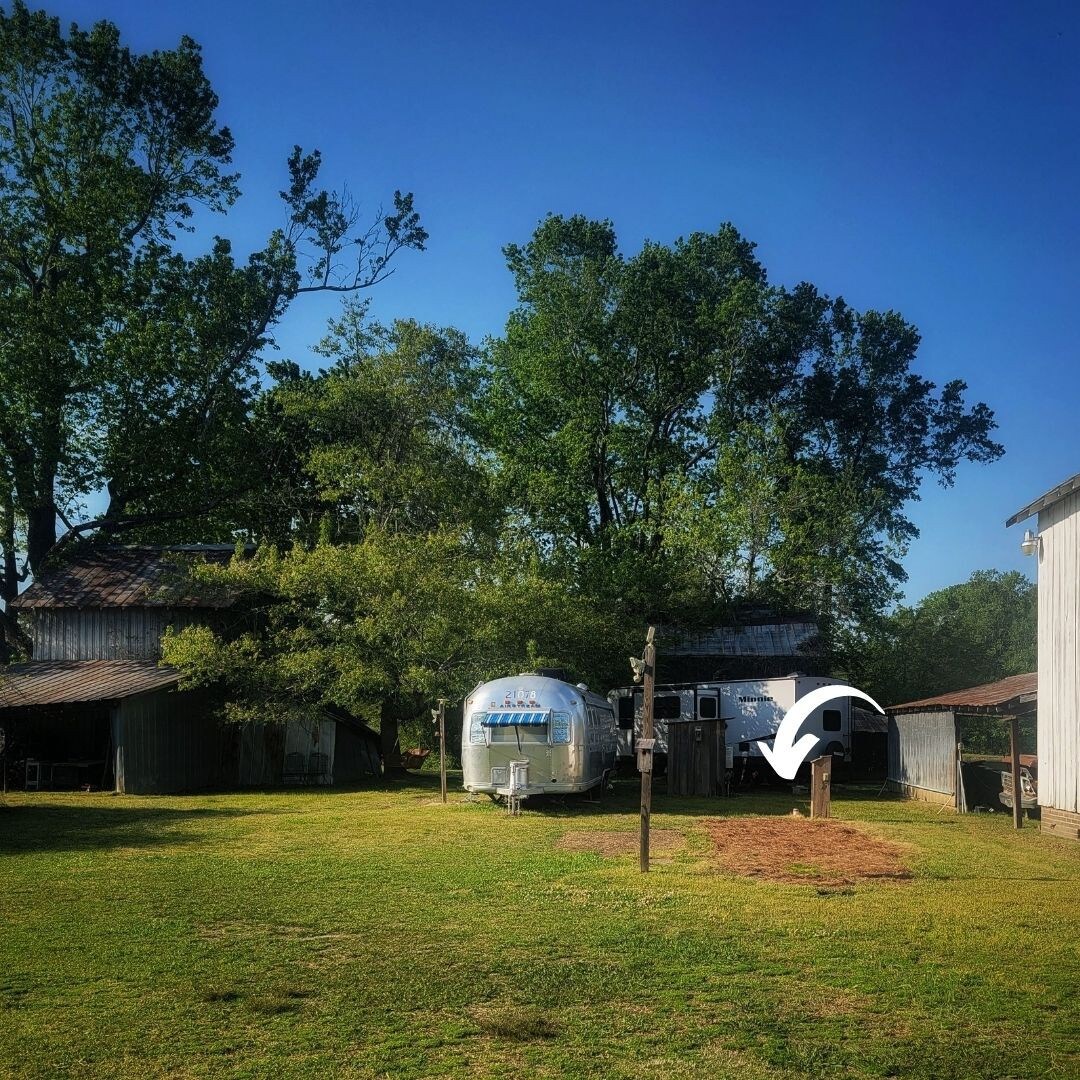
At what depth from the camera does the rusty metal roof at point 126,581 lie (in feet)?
110

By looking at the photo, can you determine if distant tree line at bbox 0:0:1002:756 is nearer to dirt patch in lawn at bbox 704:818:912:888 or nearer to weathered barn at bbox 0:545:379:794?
weathered barn at bbox 0:545:379:794

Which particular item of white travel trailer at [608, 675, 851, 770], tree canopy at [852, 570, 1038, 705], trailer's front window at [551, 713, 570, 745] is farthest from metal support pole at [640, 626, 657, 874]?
tree canopy at [852, 570, 1038, 705]

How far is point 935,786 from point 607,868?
47.6 ft

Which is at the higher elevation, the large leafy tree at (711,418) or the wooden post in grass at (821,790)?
the large leafy tree at (711,418)

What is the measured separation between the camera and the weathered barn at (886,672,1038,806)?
76.5 ft

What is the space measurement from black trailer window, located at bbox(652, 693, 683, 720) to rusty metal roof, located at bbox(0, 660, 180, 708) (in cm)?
1414

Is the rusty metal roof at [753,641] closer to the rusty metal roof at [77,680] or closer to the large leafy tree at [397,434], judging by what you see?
the large leafy tree at [397,434]

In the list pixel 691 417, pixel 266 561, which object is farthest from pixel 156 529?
pixel 691 417

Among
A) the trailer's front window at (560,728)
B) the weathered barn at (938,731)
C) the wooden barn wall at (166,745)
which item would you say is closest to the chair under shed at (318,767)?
the wooden barn wall at (166,745)

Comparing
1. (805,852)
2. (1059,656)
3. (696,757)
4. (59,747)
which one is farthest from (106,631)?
(1059,656)

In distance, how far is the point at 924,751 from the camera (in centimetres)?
2823

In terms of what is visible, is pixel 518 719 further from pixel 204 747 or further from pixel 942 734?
pixel 204 747

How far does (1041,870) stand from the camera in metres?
15.5

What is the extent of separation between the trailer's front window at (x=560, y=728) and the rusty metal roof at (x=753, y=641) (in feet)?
55.4
